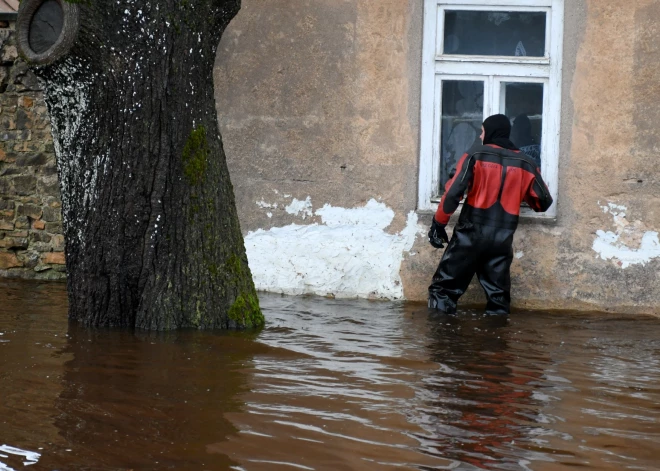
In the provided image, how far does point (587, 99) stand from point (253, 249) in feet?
10.2

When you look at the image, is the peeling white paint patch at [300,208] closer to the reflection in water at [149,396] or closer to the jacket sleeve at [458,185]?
the jacket sleeve at [458,185]

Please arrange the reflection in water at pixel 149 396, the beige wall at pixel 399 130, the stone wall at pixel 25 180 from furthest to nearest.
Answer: the stone wall at pixel 25 180
the beige wall at pixel 399 130
the reflection in water at pixel 149 396

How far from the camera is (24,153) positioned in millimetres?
9352

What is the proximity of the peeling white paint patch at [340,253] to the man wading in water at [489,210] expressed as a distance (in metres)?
0.58

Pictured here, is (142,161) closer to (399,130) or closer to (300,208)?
(300,208)

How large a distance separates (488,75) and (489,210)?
4.18 feet

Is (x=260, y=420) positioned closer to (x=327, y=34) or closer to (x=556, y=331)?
(x=556, y=331)

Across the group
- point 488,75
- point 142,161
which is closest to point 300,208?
point 488,75

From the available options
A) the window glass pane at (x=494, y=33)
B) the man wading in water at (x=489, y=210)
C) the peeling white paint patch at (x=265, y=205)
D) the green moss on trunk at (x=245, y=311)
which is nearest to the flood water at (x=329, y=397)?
the green moss on trunk at (x=245, y=311)

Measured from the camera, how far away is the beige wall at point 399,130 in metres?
7.82

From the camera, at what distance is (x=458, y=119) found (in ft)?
27.2

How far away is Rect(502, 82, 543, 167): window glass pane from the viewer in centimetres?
812

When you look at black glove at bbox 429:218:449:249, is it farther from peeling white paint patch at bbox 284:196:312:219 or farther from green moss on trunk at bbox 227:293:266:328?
green moss on trunk at bbox 227:293:266:328

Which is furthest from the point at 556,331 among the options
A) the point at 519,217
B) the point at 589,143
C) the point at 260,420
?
the point at 260,420
